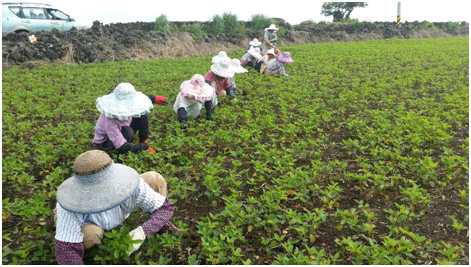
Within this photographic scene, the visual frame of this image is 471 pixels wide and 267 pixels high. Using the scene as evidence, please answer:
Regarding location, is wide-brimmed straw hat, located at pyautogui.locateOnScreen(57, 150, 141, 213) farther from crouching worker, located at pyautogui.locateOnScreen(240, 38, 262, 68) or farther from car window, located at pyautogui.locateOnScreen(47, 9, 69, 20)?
car window, located at pyautogui.locateOnScreen(47, 9, 69, 20)

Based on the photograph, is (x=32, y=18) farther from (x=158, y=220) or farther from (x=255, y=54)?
(x=158, y=220)

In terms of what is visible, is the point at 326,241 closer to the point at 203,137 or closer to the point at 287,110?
the point at 203,137

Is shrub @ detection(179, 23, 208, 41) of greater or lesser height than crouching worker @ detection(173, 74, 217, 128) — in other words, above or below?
above

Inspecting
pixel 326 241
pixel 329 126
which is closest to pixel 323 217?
pixel 326 241

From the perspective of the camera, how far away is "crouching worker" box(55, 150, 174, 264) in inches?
131

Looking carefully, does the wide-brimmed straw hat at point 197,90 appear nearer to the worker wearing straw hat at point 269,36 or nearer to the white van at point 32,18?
the worker wearing straw hat at point 269,36

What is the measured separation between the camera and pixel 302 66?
13266 mm

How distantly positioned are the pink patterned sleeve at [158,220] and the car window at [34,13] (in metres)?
16.0

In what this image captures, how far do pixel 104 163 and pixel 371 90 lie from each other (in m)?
6.80

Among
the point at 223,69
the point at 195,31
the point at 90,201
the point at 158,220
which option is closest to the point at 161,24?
the point at 195,31

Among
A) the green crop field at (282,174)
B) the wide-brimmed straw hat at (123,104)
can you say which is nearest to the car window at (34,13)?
the green crop field at (282,174)

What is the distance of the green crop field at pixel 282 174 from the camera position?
146 inches

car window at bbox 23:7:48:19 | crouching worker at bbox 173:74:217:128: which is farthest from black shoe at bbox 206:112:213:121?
car window at bbox 23:7:48:19

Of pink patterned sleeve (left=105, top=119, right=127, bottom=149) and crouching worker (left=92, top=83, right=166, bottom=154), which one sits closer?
crouching worker (left=92, top=83, right=166, bottom=154)
